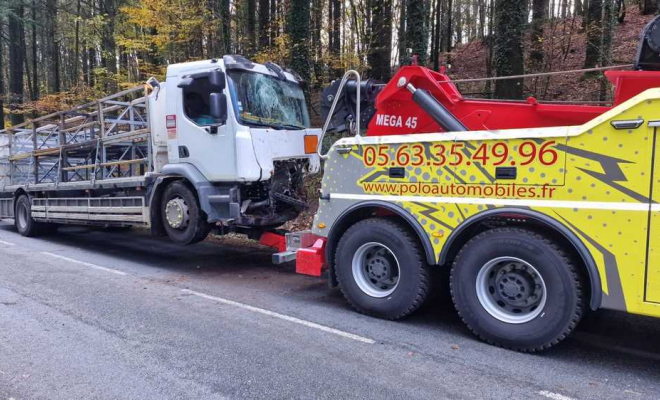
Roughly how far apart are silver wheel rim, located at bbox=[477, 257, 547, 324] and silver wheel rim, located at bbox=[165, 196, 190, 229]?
441cm

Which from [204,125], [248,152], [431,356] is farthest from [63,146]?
[431,356]

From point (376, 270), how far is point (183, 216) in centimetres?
330

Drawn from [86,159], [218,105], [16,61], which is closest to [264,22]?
[86,159]

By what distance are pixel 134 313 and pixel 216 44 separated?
13161mm

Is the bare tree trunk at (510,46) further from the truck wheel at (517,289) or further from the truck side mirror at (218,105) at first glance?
the truck wheel at (517,289)

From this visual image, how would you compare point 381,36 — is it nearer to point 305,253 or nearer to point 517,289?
point 305,253

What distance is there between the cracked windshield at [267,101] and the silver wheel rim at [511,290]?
395cm

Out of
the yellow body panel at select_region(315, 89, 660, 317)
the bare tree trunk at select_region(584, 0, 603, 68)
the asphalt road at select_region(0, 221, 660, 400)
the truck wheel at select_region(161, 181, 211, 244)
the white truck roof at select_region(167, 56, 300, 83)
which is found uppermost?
the bare tree trunk at select_region(584, 0, 603, 68)

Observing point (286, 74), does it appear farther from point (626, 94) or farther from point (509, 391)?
point (509, 391)

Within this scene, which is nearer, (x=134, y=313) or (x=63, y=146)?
(x=134, y=313)

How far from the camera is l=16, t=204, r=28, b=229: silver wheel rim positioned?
36.6 ft

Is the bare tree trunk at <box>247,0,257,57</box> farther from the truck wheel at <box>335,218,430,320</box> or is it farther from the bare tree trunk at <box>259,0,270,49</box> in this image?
the truck wheel at <box>335,218,430,320</box>

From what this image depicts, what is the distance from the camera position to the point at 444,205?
432 cm

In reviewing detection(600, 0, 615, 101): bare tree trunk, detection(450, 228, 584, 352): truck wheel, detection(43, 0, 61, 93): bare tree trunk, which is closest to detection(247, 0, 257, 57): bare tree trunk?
detection(600, 0, 615, 101): bare tree trunk
